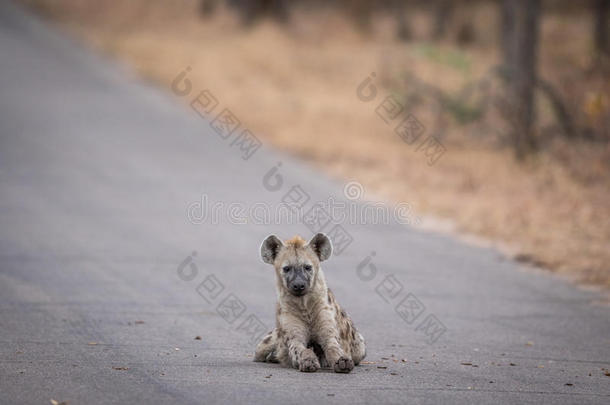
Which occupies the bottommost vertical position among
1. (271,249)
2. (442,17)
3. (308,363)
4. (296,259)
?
(308,363)

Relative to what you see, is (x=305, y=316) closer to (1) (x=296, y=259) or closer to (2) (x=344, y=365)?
(1) (x=296, y=259)

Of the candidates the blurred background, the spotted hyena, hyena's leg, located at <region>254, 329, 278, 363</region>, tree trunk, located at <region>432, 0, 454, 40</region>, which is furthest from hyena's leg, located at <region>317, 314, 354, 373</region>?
tree trunk, located at <region>432, 0, 454, 40</region>

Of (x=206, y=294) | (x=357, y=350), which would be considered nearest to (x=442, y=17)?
(x=206, y=294)

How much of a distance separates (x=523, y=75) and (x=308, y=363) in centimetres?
1524

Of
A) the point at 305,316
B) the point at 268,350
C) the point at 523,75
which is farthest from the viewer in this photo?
the point at 523,75

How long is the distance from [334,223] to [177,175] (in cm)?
461

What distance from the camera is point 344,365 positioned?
7.27m

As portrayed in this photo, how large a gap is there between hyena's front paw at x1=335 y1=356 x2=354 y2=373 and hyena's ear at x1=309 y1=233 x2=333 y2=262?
1.11 metres

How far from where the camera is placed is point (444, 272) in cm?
1316

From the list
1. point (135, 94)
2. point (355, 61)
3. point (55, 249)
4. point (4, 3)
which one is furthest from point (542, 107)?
point (4, 3)

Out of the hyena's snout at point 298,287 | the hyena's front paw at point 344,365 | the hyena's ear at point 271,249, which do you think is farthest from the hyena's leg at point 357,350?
the hyena's ear at point 271,249

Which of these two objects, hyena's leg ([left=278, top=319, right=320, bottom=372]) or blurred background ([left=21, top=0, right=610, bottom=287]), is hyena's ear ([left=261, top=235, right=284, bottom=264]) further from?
blurred background ([left=21, top=0, right=610, bottom=287])

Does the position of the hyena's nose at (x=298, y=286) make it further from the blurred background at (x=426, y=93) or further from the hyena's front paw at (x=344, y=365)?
the blurred background at (x=426, y=93)

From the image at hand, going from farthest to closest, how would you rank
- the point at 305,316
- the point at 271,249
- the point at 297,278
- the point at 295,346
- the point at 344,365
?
the point at 271,249, the point at 305,316, the point at 297,278, the point at 295,346, the point at 344,365
